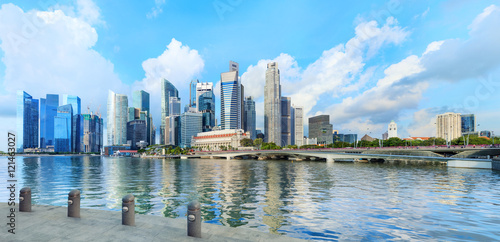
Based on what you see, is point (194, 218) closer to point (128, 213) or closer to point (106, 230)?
point (128, 213)

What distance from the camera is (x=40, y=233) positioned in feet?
33.9

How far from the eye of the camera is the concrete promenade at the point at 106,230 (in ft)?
32.0

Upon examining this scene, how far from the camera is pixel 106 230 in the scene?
10672 mm

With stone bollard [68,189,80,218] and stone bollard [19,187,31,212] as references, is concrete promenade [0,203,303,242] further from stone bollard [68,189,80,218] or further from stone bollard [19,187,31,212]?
stone bollard [19,187,31,212]

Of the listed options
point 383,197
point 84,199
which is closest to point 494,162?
point 383,197

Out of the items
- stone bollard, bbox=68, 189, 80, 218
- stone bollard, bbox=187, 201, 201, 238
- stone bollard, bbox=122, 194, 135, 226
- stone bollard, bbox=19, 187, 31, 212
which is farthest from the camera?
stone bollard, bbox=19, 187, 31, 212

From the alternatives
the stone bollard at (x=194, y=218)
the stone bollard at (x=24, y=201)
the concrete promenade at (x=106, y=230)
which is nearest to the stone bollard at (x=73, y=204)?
the concrete promenade at (x=106, y=230)

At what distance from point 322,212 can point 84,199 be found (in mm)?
23205

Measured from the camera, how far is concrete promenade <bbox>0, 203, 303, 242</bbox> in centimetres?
975

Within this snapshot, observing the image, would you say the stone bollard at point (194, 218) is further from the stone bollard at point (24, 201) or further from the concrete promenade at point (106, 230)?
the stone bollard at point (24, 201)

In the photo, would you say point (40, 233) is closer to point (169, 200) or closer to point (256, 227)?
point (256, 227)

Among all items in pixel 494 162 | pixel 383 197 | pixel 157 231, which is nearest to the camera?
pixel 157 231

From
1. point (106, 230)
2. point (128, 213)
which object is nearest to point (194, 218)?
point (128, 213)

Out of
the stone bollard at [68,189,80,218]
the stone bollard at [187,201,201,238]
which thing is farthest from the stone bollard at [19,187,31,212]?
the stone bollard at [187,201,201,238]
